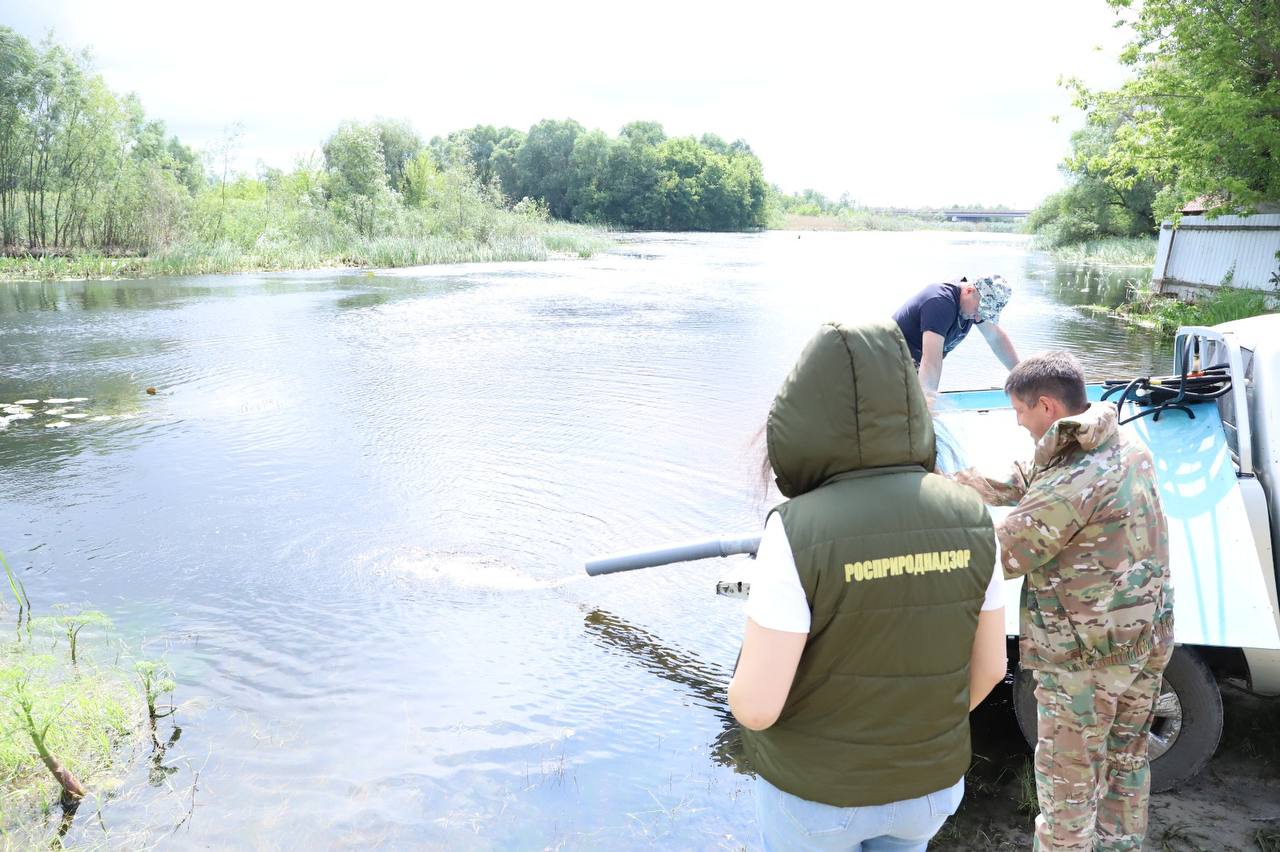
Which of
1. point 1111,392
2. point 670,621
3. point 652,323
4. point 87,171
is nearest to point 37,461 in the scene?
point 670,621

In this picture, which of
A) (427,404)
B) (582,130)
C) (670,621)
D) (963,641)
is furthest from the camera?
(582,130)

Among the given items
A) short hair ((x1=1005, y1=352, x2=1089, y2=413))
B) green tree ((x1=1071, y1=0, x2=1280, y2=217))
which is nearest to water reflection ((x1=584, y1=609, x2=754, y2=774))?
short hair ((x1=1005, y1=352, x2=1089, y2=413))

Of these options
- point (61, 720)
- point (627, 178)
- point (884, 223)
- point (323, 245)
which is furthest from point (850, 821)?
point (884, 223)

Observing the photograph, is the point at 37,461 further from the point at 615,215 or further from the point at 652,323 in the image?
the point at 615,215

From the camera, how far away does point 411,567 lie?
6.85 metres

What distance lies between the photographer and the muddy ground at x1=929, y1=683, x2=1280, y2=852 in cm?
338

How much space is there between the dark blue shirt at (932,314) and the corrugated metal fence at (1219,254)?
1745 cm

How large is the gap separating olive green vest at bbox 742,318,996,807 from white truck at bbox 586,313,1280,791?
1432 millimetres

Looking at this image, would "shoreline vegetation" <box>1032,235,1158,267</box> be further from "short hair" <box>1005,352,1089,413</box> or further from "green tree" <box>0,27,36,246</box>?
"green tree" <box>0,27,36,246</box>

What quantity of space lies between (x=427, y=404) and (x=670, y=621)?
741 cm

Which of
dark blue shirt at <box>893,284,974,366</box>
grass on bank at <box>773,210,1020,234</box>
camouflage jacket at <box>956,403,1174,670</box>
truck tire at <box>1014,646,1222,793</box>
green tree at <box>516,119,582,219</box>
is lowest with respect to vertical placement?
truck tire at <box>1014,646,1222,793</box>

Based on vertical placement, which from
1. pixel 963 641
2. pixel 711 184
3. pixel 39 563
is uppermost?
pixel 711 184

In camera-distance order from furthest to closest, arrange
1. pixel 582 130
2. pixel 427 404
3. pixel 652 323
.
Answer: pixel 582 130, pixel 652 323, pixel 427 404

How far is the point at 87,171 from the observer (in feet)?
137
